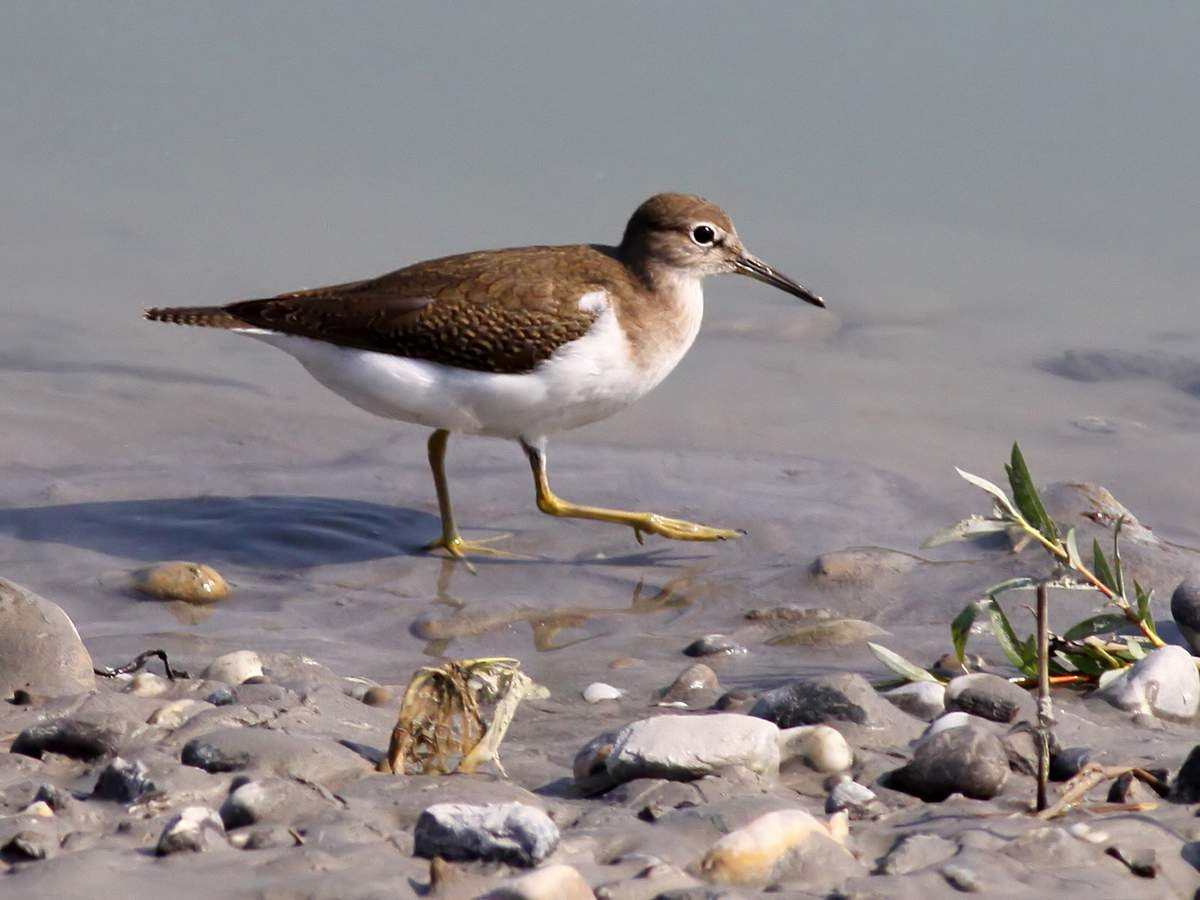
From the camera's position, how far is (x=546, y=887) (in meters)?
2.44

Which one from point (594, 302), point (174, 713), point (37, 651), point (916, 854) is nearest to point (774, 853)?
point (916, 854)

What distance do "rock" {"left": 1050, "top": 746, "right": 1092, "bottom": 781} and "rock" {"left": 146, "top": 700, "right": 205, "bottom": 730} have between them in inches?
70.7

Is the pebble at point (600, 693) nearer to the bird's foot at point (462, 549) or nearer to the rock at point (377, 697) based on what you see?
the rock at point (377, 697)

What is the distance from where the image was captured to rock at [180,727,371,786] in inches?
124

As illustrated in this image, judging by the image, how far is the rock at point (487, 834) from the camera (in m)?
2.65

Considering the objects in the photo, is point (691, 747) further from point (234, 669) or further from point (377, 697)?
point (234, 669)

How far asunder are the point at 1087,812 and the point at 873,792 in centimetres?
43

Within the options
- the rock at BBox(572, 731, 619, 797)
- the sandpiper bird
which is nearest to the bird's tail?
the sandpiper bird

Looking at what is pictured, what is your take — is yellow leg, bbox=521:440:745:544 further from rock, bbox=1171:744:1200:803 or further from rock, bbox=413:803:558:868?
rock, bbox=413:803:558:868

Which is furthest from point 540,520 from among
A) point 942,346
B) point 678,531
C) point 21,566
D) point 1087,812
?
point 1087,812

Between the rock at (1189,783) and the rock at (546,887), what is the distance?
1241 millimetres

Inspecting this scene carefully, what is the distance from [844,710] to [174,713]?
1441 millimetres

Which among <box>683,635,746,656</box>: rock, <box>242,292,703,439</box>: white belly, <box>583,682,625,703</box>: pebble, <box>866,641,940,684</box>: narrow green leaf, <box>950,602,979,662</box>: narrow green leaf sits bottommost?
<box>683,635,746,656</box>: rock

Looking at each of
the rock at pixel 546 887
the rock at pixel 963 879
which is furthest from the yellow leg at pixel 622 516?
the rock at pixel 546 887
